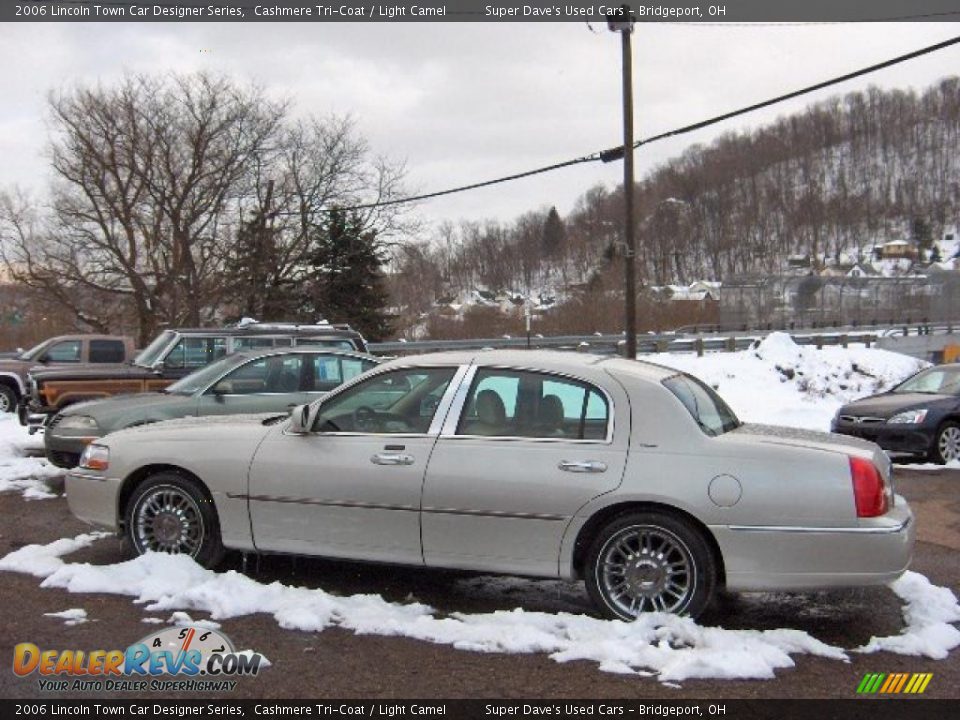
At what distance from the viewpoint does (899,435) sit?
1094 centimetres

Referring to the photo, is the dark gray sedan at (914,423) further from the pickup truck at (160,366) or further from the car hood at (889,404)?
the pickup truck at (160,366)

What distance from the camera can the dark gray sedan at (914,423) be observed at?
1086cm

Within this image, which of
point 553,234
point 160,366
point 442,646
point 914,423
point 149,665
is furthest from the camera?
point 553,234

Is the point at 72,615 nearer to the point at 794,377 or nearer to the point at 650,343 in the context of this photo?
the point at 794,377

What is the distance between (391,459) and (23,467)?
271 inches

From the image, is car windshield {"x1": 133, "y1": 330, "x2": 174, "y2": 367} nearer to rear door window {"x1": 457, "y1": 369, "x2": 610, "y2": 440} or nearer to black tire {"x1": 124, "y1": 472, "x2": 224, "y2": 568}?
black tire {"x1": 124, "y1": 472, "x2": 224, "y2": 568}

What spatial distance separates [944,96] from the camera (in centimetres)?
15862

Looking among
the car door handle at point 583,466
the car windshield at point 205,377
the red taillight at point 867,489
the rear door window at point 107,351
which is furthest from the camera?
the rear door window at point 107,351

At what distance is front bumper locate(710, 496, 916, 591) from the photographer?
4566mm

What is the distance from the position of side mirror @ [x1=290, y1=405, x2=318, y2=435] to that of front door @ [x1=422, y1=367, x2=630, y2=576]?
88cm

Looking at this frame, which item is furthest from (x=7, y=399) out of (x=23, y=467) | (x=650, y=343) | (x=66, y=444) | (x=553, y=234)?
(x=553, y=234)

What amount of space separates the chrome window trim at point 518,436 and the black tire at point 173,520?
1.67 metres

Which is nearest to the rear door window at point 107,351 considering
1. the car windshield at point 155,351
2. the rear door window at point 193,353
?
the car windshield at point 155,351

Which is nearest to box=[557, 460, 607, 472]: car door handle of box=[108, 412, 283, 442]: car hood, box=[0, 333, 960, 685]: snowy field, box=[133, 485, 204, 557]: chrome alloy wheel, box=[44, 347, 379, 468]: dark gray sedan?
box=[0, 333, 960, 685]: snowy field
